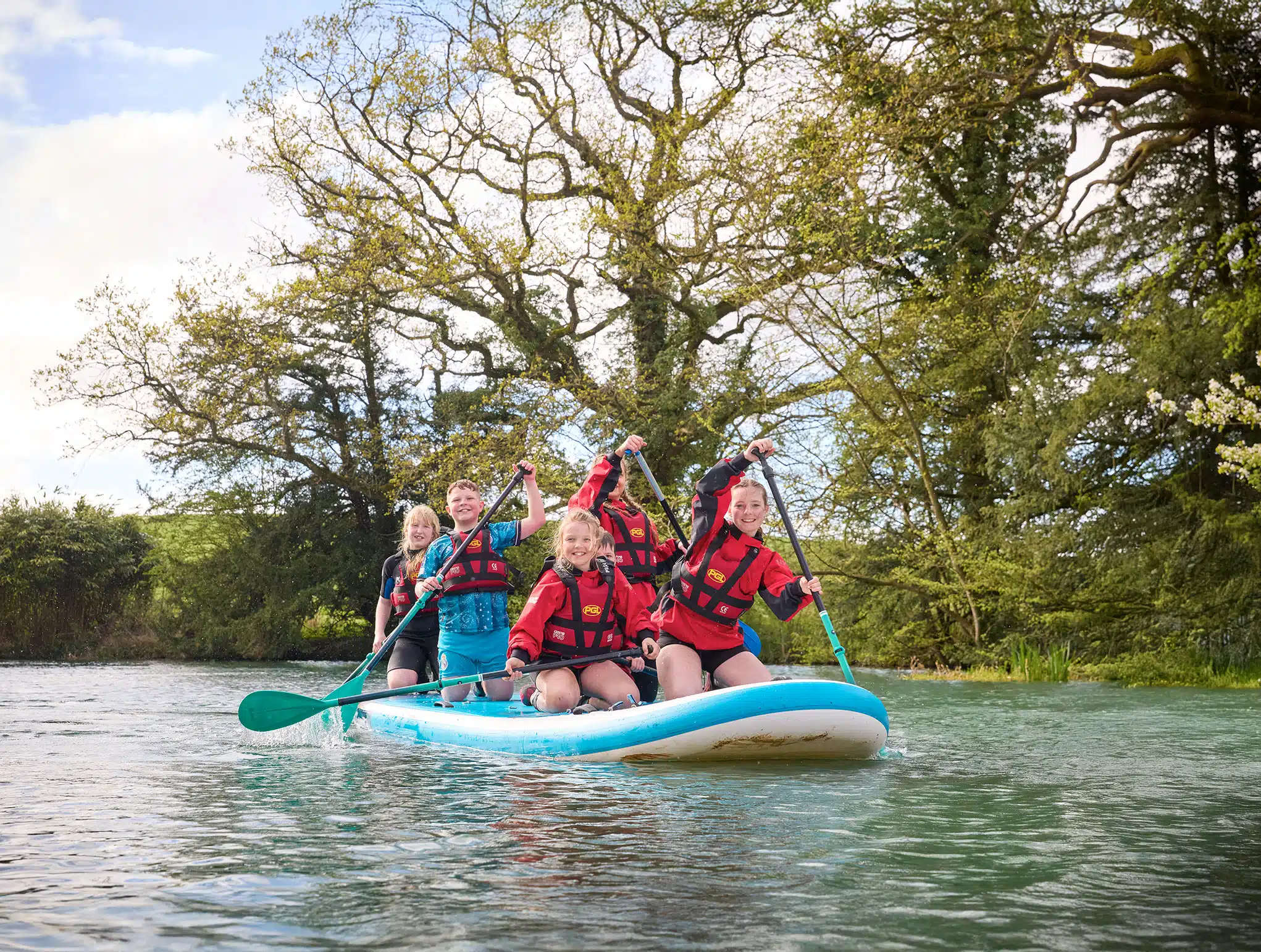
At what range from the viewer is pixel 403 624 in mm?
7277

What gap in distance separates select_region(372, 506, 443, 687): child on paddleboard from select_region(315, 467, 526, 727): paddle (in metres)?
0.10

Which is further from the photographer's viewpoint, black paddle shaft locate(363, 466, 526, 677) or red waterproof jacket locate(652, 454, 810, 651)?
black paddle shaft locate(363, 466, 526, 677)

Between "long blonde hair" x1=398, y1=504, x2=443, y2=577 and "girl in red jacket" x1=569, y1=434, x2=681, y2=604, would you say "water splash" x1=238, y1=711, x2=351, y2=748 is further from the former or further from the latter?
"girl in red jacket" x1=569, y1=434, x2=681, y2=604

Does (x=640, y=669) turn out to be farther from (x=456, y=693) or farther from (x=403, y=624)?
(x=403, y=624)

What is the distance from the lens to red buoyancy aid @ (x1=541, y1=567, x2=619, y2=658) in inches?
233

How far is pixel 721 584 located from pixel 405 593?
270 centimetres

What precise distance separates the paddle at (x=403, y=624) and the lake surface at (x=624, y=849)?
2.03 ft

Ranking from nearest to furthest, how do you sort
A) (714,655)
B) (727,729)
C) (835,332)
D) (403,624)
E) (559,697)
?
(727,729), (714,655), (559,697), (403,624), (835,332)

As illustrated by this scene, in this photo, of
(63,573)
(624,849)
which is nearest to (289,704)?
(624,849)

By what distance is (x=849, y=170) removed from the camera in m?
12.9

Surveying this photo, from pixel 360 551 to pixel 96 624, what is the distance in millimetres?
4365

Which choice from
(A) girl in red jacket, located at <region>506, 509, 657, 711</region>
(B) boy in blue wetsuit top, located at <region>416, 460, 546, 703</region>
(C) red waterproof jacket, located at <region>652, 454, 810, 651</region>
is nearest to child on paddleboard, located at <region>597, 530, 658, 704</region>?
(A) girl in red jacket, located at <region>506, 509, 657, 711</region>

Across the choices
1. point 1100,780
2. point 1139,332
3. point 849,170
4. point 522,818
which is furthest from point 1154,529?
point 522,818

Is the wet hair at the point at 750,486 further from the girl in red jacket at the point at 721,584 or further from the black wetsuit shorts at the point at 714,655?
the black wetsuit shorts at the point at 714,655
